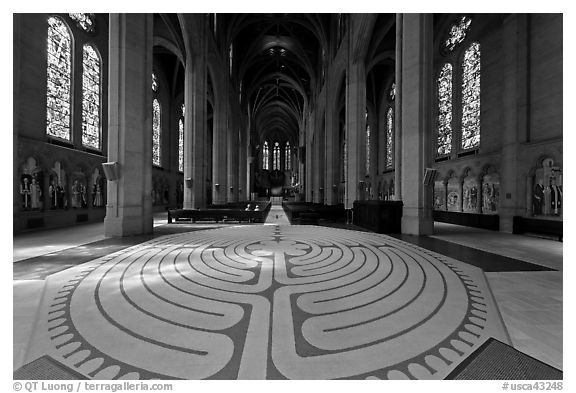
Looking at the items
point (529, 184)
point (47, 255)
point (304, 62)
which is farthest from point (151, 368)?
point (304, 62)

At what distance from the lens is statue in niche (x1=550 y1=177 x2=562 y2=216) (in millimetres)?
9984

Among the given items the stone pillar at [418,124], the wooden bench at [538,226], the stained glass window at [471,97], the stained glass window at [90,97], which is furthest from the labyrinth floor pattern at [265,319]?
the stained glass window at [471,97]

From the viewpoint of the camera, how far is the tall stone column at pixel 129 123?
30.1 feet

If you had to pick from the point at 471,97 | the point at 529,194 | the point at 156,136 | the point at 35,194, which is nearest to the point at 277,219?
the point at 35,194

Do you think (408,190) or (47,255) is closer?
(47,255)

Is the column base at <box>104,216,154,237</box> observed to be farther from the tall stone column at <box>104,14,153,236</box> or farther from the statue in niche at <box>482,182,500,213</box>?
the statue in niche at <box>482,182,500,213</box>

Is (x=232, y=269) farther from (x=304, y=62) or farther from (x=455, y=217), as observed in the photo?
(x=304, y=62)

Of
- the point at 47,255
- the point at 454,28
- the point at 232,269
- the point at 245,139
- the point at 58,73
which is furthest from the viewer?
the point at 245,139

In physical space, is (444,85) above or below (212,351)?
above

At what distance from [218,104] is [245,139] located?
1872 cm

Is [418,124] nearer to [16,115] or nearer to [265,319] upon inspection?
[265,319]

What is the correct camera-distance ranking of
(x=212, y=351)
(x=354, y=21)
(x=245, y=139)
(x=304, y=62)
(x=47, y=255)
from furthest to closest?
(x=245, y=139)
(x=304, y=62)
(x=354, y=21)
(x=47, y=255)
(x=212, y=351)

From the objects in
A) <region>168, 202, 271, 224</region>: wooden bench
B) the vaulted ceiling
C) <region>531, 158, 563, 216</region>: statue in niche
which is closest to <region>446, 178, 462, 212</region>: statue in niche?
<region>531, 158, 563, 216</region>: statue in niche

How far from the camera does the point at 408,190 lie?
10531 mm
